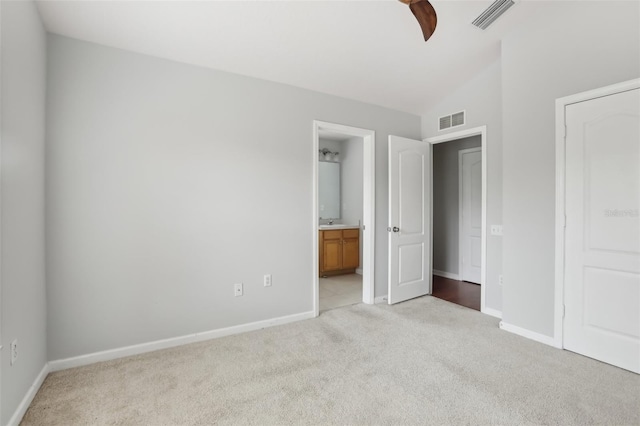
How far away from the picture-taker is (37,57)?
2.07 meters

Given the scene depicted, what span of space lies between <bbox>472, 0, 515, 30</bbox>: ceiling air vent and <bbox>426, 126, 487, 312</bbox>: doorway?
200 centimetres

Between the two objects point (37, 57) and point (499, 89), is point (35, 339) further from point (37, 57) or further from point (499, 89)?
point (499, 89)

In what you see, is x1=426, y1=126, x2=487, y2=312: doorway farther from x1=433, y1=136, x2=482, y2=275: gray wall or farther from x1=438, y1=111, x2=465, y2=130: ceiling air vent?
x1=438, y1=111, x2=465, y2=130: ceiling air vent

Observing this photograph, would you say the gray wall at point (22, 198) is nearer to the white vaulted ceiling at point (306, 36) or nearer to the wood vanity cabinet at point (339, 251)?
the white vaulted ceiling at point (306, 36)

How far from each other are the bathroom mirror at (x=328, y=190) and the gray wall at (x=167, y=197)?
2541 mm

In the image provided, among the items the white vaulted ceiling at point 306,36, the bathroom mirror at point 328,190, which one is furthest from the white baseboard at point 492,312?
the bathroom mirror at point 328,190

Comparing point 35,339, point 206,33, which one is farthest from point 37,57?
point 35,339

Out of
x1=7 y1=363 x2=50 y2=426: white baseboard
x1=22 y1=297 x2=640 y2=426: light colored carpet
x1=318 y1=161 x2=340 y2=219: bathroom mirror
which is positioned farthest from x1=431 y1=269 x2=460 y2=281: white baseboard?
x1=7 y1=363 x2=50 y2=426: white baseboard

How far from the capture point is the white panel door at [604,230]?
89.7 inches

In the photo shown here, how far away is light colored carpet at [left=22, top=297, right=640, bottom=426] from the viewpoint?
1.79 m

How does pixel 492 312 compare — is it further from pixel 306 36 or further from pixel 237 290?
pixel 306 36

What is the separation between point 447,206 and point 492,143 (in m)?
2.09

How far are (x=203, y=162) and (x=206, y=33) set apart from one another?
Answer: 41.6 inches

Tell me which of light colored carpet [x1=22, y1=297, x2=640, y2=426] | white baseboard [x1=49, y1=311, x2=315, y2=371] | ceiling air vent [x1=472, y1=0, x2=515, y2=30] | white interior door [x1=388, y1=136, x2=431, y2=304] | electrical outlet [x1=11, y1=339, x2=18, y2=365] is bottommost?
light colored carpet [x1=22, y1=297, x2=640, y2=426]
